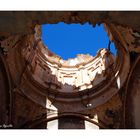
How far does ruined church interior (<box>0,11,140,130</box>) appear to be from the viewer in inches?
483

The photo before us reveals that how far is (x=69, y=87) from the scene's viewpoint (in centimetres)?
1587

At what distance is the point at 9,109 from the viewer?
13.0 m

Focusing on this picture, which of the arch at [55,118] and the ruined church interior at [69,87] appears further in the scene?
the arch at [55,118]

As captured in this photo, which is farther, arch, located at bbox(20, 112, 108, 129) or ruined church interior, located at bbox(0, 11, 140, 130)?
arch, located at bbox(20, 112, 108, 129)

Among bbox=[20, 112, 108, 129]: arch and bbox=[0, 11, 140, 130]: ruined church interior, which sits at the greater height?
bbox=[0, 11, 140, 130]: ruined church interior

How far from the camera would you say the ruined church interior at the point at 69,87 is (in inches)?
483

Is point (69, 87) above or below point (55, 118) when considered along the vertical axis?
above

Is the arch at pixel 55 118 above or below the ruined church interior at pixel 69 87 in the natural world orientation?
below

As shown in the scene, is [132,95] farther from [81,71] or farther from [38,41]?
[38,41]

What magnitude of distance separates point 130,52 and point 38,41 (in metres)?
5.92

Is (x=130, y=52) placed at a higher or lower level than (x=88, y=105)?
higher

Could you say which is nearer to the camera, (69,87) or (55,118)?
(55,118)
